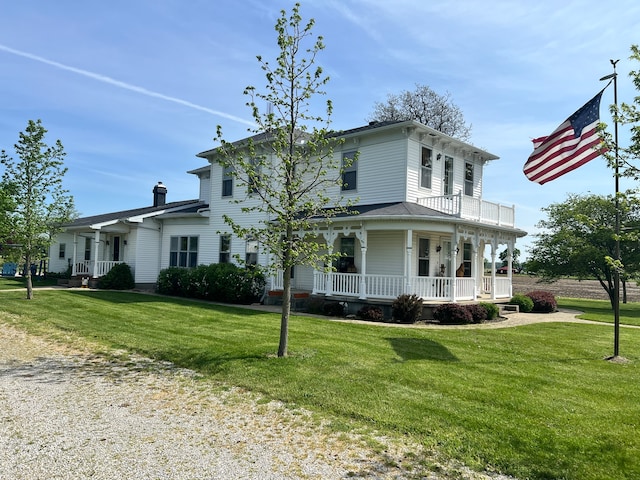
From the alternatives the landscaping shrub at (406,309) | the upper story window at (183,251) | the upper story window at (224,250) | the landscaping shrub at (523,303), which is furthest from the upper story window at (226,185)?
the landscaping shrub at (523,303)

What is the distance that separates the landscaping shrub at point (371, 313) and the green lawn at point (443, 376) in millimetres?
1547

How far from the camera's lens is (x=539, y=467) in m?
4.13

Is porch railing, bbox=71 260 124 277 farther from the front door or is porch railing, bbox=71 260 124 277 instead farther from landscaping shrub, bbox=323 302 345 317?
landscaping shrub, bbox=323 302 345 317

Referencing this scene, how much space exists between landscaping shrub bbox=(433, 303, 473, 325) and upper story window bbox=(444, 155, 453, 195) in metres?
6.02

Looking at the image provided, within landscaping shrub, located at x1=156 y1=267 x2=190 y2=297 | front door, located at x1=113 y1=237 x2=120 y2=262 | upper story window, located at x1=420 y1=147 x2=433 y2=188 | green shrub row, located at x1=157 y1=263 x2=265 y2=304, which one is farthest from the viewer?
front door, located at x1=113 y1=237 x2=120 y2=262

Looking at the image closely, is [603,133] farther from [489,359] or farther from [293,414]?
[293,414]

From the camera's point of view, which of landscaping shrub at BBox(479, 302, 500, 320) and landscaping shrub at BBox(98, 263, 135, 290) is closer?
landscaping shrub at BBox(479, 302, 500, 320)

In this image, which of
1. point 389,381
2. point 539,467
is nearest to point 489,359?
point 389,381

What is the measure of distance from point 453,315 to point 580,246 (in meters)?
17.3

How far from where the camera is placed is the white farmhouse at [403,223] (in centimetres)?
1548

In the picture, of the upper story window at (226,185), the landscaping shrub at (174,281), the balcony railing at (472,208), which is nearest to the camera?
the balcony railing at (472,208)

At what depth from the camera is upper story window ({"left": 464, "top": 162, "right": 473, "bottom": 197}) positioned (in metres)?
19.3

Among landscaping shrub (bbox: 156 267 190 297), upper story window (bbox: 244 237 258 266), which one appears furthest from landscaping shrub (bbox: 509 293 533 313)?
landscaping shrub (bbox: 156 267 190 297)

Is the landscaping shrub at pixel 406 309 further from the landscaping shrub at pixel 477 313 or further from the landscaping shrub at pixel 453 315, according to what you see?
the landscaping shrub at pixel 477 313
